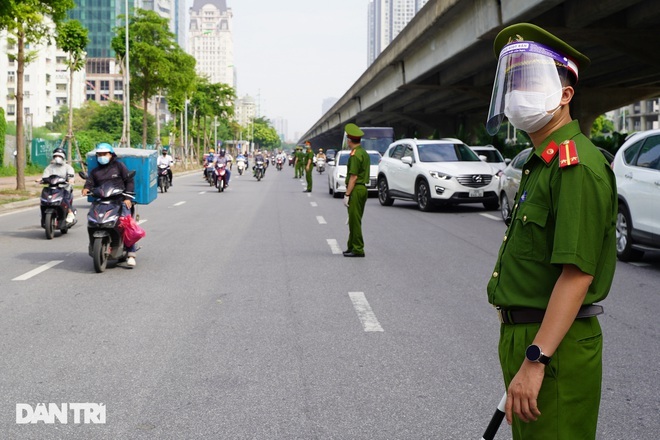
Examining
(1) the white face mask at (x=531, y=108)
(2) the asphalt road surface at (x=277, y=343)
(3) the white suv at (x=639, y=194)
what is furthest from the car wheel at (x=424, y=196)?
(1) the white face mask at (x=531, y=108)

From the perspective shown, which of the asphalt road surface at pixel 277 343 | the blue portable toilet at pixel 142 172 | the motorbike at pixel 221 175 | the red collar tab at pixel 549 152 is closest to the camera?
the red collar tab at pixel 549 152

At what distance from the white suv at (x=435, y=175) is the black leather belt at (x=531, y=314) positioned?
58.1 feet

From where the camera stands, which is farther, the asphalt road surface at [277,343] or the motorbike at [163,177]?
the motorbike at [163,177]

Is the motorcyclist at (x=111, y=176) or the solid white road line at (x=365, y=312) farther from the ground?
the motorcyclist at (x=111, y=176)

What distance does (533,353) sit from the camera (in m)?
2.38

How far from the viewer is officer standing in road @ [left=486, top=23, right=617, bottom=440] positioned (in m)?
2.36

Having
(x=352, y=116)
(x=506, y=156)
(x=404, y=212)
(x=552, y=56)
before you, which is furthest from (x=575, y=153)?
(x=352, y=116)

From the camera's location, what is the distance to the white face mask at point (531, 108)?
2535mm

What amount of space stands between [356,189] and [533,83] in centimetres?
908

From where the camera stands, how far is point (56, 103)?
137875 millimetres

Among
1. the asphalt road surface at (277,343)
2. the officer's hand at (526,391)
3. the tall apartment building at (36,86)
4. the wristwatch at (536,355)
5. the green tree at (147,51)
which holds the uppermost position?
the tall apartment building at (36,86)

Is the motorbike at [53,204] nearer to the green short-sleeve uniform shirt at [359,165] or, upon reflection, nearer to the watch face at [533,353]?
the green short-sleeve uniform shirt at [359,165]

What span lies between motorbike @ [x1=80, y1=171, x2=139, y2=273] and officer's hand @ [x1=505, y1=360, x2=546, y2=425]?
840 cm

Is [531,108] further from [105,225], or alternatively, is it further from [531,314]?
[105,225]
